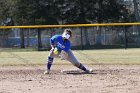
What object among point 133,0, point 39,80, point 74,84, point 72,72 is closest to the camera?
point 74,84

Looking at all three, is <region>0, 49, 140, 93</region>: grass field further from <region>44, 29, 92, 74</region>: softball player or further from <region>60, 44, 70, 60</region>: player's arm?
<region>60, 44, 70, 60</region>: player's arm

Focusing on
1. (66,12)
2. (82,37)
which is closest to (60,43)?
(82,37)

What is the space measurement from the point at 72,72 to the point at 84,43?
9946mm

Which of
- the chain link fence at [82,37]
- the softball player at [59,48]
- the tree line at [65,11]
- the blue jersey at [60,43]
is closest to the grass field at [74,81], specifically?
the softball player at [59,48]

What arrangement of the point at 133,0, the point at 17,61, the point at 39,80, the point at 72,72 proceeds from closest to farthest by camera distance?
the point at 39,80 → the point at 72,72 → the point at 17,61 → the point at 133,0

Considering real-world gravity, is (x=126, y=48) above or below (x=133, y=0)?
below

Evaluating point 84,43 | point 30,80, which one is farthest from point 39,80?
point 84,43

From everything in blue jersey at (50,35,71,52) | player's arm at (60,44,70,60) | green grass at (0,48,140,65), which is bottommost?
green grass at (0,48,140,65)

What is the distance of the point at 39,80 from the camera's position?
40.2 feet

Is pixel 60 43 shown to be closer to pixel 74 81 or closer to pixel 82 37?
pixel 74 81

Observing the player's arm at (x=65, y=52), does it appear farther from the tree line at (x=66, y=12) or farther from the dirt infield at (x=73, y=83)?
the tree line at (x=66, y=12)

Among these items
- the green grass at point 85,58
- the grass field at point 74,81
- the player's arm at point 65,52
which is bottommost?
the green grass at point 85,58

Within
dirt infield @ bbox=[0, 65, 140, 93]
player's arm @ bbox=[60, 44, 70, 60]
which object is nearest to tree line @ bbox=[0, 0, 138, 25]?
player's arm @ bbox=[60, 44, 70, 60]

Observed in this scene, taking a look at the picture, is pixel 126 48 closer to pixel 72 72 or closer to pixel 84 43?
pixel 84 43
